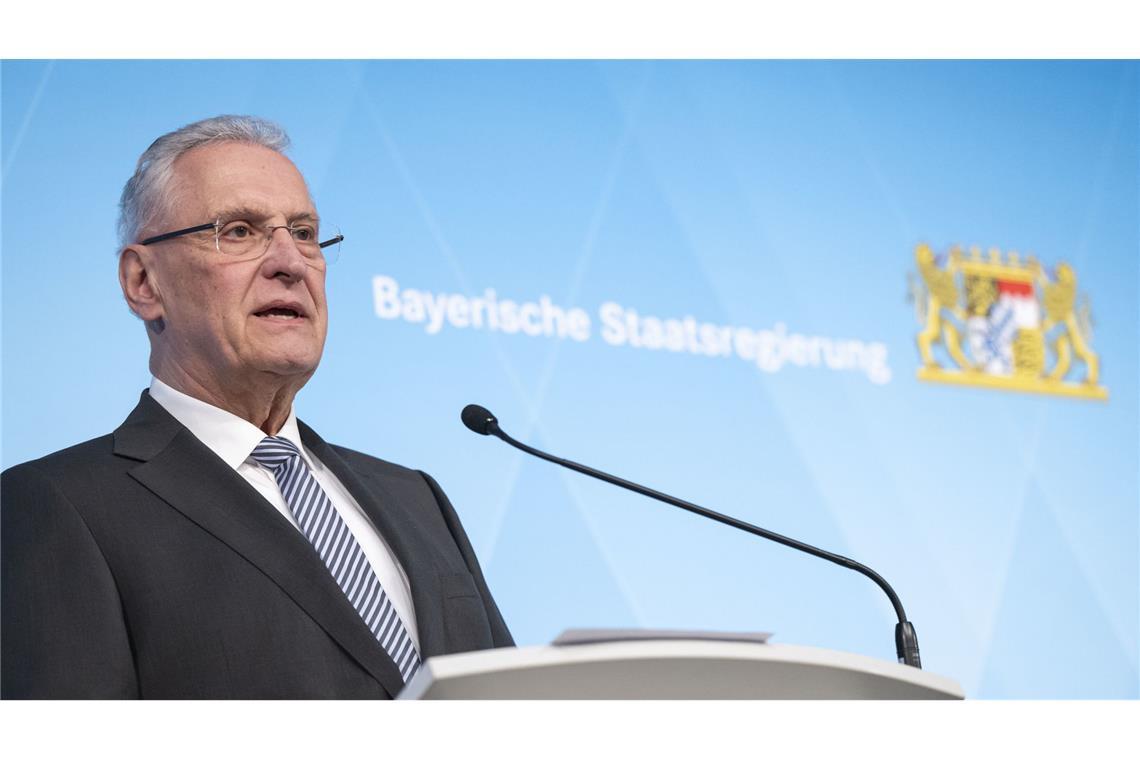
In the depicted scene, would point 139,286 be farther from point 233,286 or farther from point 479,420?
point 479,420

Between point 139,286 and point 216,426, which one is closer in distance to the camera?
point 216,426

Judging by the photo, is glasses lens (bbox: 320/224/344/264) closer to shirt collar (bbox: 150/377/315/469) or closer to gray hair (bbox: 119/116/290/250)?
gray hair (bbox: 119/116/290/250)

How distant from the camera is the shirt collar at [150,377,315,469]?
205 cm

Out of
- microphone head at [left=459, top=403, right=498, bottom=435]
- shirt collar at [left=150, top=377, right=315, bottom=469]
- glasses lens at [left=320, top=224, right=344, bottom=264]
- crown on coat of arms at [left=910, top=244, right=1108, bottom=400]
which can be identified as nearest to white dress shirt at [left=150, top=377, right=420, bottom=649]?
shirt collar at [left=150, top=377, right=315, bottom=469]

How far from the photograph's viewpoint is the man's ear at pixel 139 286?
2.21 m

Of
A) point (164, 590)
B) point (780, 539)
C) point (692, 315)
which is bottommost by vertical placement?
point (164, 590)

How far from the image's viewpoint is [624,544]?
3268mm

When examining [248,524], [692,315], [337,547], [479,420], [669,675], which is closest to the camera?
[669,675]

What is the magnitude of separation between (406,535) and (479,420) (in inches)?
10.4

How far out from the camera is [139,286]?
2225mm

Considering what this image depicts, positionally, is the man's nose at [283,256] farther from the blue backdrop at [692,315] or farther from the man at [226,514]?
the blue backdrop at [692,315]

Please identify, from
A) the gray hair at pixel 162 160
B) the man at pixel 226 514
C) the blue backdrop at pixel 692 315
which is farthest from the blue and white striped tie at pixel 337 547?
the blue backdrop at pixel 692 315

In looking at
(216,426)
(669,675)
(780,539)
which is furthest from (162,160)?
(669,675)

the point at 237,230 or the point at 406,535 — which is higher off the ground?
the point at 237,230
